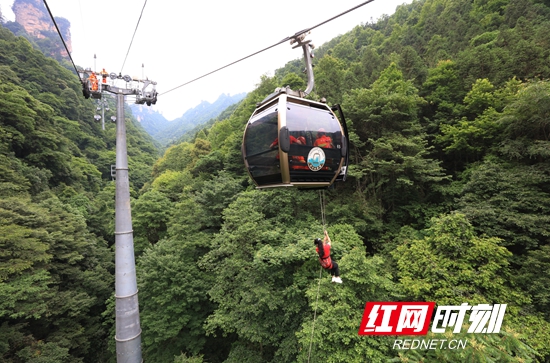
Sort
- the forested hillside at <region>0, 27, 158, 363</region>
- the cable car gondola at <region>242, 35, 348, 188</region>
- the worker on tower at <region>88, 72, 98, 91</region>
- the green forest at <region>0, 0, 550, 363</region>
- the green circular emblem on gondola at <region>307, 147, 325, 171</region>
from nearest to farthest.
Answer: the cable car gondola at <region>242, 35, 348, 188</region> → the green circular emblem on gondola at <region>307, 147, 325, 171</region> → the worker on tower at <region>88, 72, 98, 91</region> → the green forest at <region>0, 0, 550, 363</region> → the forested hillside at <region>0, 27, 158, 363</region>

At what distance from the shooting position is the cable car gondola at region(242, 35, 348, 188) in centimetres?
349

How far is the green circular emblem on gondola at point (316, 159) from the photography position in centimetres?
369

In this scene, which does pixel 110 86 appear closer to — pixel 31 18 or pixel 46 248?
pixel 46 248

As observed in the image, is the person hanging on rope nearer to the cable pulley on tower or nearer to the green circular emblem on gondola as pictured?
the green circular emblem on gondola

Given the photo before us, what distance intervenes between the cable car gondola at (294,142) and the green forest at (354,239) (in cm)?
182

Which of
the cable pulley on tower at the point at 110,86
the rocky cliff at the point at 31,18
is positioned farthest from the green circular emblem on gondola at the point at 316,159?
the rocky cliff at the point at 31,18

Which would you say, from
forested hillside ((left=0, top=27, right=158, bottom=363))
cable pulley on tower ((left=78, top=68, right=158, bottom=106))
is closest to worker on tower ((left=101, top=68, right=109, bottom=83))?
cable pulley on tower ((left=78, top=68, right=158, bottom=106))

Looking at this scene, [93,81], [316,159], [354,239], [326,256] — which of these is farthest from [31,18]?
[326,256]

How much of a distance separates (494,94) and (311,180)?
513 inches

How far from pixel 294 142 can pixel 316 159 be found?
50cm

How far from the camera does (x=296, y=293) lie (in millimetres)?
8469

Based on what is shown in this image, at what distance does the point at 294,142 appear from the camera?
11.6ft

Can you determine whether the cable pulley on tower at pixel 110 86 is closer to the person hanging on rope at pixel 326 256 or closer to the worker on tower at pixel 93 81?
the worker on tower at pixel 93 81

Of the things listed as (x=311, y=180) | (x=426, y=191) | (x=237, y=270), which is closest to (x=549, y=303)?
(x=426, y=191)
